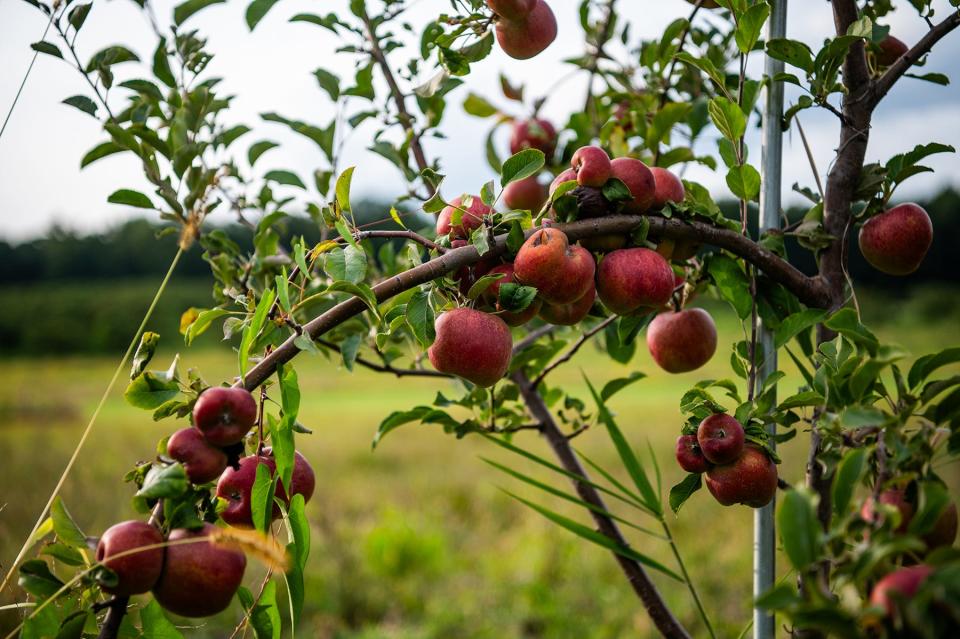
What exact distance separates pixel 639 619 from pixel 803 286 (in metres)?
1.53

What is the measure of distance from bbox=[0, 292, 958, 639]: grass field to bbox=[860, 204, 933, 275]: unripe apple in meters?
0.39

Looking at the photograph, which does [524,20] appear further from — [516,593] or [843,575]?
[516,593]

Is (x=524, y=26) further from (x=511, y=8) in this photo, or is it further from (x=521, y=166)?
(x=521, y=166)

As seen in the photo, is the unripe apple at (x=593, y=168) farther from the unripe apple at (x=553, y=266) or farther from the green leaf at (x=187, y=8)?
the green leaf at (x=187, y=8)

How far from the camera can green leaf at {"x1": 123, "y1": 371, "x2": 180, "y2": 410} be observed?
439mm

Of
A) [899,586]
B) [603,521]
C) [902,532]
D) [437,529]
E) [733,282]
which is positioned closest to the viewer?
[899,586]

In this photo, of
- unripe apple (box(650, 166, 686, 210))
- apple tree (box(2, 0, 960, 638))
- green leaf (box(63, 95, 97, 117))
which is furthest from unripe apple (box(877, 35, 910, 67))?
green leaf (box(63, 95, 97, 117))

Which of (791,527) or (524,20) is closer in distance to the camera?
(791,527)

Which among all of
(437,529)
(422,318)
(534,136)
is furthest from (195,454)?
(437,529)

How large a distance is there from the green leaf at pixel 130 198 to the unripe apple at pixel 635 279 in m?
0.37

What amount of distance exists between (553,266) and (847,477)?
0.20 meters

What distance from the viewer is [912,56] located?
0.58 meters

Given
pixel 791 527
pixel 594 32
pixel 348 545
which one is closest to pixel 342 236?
pixel 791 527

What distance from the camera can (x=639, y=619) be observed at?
1884 millimetres
